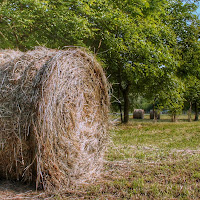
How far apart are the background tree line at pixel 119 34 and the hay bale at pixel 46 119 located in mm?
4167

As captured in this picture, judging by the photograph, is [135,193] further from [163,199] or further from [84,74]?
[84,74]

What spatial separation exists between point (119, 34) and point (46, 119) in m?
9.27

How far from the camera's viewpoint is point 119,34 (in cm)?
1177

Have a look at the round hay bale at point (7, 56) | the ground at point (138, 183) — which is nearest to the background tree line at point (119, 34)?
the round hay bale at point (7, 56)

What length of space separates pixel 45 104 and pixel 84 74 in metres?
1.26

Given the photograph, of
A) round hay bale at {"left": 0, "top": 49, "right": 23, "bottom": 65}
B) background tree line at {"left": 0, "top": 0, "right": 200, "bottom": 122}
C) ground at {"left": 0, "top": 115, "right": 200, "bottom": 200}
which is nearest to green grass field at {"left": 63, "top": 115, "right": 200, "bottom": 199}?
ground at {"left": 0, "top": 115, "right": 200, "bottom": 200}

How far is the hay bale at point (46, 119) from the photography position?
3.43 m

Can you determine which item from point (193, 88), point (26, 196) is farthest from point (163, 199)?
point (193, 88)

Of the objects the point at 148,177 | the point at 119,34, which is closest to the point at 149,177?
the point at 148,177

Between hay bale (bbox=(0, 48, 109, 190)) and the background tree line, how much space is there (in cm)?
417

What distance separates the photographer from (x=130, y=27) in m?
11.3

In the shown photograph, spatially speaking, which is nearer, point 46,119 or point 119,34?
point 46,119

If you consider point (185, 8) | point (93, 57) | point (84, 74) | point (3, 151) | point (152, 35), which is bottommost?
point (3, 151)

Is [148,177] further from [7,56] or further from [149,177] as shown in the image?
[7,56]
